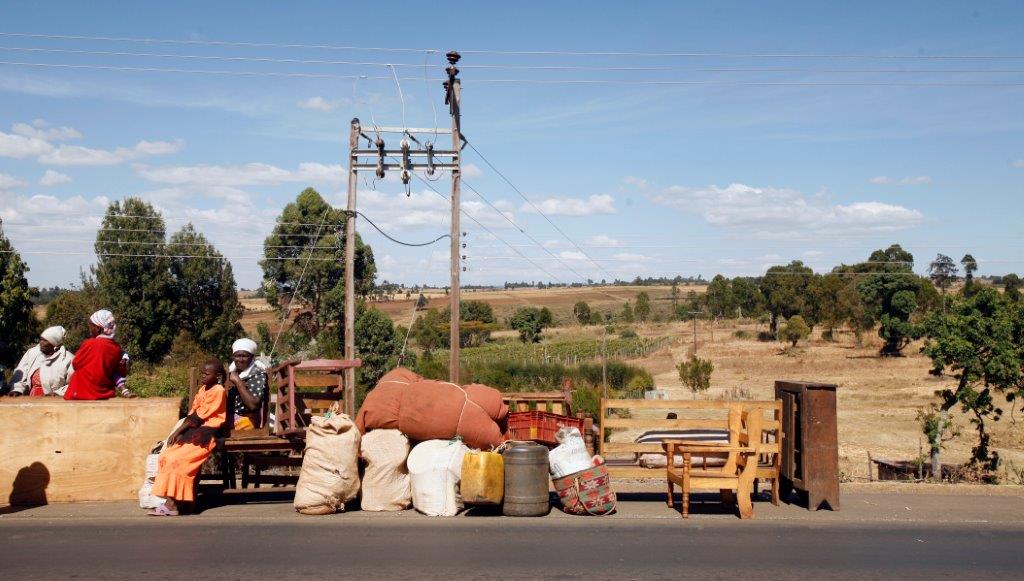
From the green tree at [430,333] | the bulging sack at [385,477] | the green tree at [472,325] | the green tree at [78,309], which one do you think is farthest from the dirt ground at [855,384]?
the green tree at [78,309]

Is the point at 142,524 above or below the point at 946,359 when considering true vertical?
below

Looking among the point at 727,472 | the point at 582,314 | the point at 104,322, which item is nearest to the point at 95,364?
the point at 104,322

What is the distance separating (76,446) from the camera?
31.7ft

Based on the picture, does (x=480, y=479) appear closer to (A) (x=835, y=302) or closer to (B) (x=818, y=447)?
(B) (x=818, y=447)

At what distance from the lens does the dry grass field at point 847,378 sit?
34.1 meters

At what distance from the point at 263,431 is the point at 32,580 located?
10.8 ft

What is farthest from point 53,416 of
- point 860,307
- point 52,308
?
point 860,307

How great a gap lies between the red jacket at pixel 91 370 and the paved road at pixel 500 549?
1.72 meters

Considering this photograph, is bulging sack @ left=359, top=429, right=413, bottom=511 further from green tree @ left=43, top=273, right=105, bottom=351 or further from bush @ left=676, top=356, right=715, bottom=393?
green tree @ left=43, top=273, right=105, bottom=351

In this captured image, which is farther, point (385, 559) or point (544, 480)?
point (544, 480)

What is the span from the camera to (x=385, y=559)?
744 cm

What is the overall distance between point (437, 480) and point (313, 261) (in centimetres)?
4979

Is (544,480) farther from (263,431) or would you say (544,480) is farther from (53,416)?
(53,416)

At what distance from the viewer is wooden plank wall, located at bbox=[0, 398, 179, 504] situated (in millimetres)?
9547
